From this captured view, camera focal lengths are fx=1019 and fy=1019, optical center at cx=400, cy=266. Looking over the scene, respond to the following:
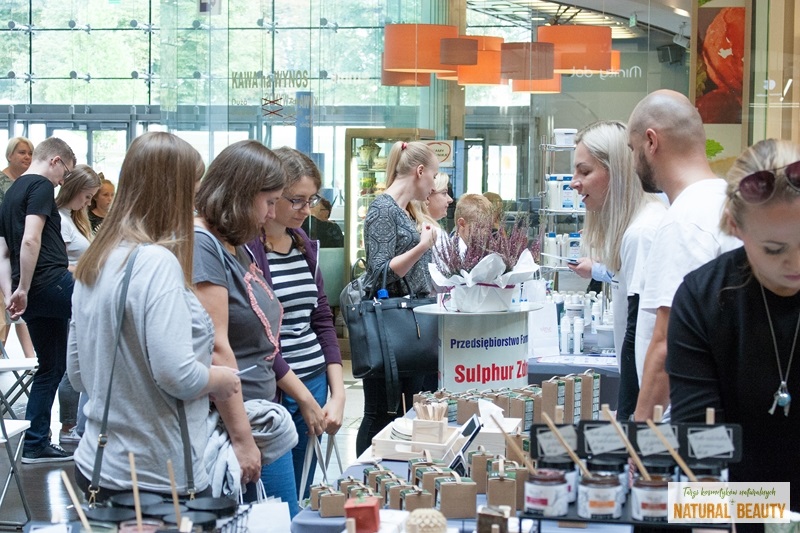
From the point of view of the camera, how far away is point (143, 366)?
89.8 inches

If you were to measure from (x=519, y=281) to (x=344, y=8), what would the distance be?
6618 millimetres

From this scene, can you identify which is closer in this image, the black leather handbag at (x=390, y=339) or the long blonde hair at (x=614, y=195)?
the long blonde hair at (x=614, y=195)

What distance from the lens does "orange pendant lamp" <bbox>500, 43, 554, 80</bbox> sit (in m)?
9.30

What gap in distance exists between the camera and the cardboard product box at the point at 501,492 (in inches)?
96.0

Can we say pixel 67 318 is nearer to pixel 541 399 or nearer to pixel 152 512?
pixel 541 399

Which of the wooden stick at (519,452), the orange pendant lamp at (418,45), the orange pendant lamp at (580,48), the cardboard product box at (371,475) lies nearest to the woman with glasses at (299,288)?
the cardboard product box at (371,475)

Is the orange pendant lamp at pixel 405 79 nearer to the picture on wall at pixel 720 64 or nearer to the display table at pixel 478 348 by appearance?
the picture on wall at pixel 720 64

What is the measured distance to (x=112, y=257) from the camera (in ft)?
7.49

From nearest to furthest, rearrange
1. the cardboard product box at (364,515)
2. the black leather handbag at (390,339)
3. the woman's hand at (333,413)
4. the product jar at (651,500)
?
the product jar at (651,500) → the cardboard product box at (364,515) → the woman's hand at (333,413) → the black leather handbag at (390,339)

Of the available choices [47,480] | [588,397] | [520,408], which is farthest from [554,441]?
[47,480]

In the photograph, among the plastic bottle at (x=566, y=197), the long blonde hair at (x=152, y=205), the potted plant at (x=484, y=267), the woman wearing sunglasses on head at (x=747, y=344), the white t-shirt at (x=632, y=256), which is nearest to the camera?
the woman wearing sunglasses on head at (x=747, y=344)

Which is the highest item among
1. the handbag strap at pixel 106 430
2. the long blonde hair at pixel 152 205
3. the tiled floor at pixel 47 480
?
the long blonde hair at pixel 152 205

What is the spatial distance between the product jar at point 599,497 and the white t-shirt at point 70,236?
17.4 feet

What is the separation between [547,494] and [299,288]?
195 cm
